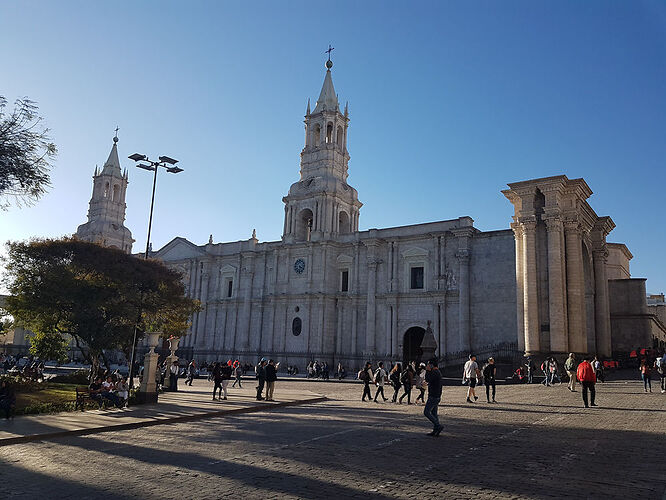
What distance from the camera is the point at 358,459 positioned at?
342 inches

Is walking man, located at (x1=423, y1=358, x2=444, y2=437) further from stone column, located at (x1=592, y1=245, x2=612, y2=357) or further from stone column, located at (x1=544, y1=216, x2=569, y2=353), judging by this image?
stone column, located at (x1=592, y1=245, x2=612, y2=357)

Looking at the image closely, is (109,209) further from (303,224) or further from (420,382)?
(420,382)

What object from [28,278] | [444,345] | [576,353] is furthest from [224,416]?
[444,345]

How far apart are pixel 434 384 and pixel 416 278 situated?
102 feet

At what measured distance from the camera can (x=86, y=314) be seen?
23984 millimetres

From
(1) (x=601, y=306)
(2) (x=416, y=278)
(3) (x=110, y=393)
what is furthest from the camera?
(2) (x=416, y=278)

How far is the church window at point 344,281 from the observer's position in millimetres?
45906

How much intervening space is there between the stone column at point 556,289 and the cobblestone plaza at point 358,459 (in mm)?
14264

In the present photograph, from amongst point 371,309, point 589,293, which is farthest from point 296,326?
point 589,293

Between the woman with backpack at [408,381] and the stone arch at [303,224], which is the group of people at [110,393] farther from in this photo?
the stone arch at [303,224]

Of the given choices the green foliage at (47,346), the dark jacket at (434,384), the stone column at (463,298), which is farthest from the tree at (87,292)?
the stone column at (463,298)

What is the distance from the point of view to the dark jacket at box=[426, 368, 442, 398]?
11227 millimetres

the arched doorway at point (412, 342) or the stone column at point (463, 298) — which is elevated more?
the stone column at point (463, 298)

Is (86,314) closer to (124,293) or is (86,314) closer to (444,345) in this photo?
(124,293)
